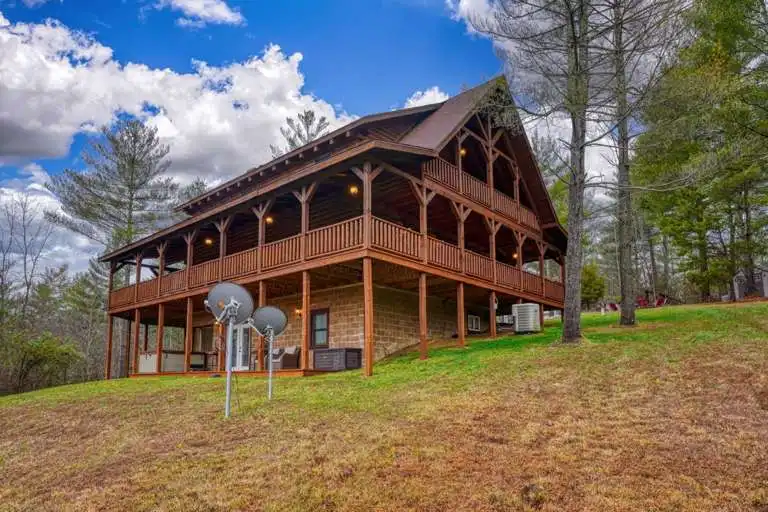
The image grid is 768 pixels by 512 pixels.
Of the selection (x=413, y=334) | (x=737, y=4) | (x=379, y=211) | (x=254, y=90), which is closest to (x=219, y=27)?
(x=254, y=90)

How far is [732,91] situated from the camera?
52.0 feet

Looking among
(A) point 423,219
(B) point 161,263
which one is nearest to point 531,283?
(A) point 423,219

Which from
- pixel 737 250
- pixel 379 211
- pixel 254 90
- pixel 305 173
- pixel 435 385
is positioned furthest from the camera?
pixel 254 90

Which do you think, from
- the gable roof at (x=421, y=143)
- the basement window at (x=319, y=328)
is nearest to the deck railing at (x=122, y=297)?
the gable roof at (x=421, y=143)

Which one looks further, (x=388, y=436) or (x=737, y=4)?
(x=737, y=4)

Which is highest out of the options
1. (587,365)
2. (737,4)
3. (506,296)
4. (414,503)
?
(737,4)

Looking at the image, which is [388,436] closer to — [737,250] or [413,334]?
[413,334]

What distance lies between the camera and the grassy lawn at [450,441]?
5.53 meters

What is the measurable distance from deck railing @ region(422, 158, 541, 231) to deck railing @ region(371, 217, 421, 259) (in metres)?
2.15

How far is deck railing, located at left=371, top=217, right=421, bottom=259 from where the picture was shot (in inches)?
524

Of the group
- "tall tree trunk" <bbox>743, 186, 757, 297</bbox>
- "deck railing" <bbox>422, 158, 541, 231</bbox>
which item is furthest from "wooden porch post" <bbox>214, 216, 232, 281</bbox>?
"tall tree trunk" <bbox>743, 186, 757, 297</bbox>

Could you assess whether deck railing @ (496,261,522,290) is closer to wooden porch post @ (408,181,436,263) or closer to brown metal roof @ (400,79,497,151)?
wooden porch post @ (408,181,436,263)

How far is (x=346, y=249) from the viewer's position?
1355 centimetres

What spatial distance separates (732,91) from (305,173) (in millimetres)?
12190
